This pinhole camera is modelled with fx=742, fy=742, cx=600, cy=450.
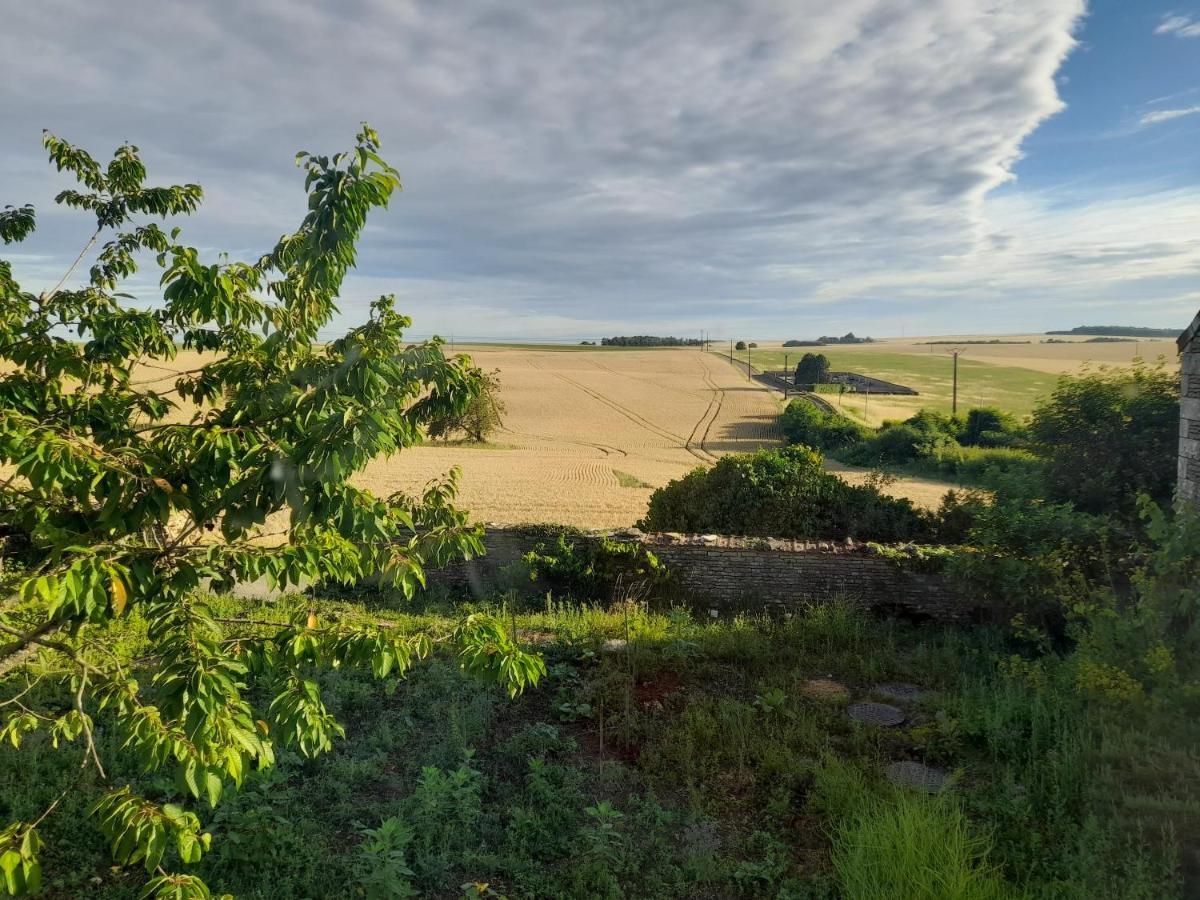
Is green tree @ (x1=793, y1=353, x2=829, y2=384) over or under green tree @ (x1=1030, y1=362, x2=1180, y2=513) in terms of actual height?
over

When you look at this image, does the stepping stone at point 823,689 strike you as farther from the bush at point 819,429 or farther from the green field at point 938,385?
the bush at point 819,429

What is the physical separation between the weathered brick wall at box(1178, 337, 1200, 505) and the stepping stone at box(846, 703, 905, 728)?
5818 mm

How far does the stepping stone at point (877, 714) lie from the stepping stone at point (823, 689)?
257mm

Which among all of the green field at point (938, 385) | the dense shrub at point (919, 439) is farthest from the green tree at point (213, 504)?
the dense shrub at point (919, 439)

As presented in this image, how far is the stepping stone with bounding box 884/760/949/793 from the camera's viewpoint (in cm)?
659

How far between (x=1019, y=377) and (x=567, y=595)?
10666 cm

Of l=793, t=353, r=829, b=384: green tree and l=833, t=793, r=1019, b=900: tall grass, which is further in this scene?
l=793, t=353, r=829, b=384: green tree

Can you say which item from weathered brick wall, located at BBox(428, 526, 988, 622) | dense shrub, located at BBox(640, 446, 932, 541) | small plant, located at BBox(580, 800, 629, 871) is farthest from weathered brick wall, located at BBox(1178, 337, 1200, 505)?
small plant, located at BBox(580, 800, 629, 871)

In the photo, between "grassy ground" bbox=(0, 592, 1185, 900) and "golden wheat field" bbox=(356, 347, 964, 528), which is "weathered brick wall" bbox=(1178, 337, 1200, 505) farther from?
"golden wheat field" bbox=(356, 347, 964, 528)

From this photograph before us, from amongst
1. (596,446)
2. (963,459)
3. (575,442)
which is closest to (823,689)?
(963,459)

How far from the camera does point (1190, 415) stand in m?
10.8

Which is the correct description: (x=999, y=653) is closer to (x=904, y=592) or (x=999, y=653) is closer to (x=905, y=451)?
(x=904, y=592)

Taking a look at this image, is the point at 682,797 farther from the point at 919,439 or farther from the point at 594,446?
the point at 594,446

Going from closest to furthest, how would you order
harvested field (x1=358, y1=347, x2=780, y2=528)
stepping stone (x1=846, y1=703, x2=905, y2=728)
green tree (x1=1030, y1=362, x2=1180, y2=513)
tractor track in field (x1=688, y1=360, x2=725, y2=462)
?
stepping stone (x1=846, y1=703, x2=905, y2=728), green tree (x1=1030, y1=362, x2=1180, y2=513), harvested field (x1=358, y1=347, x2=780, y2=528), tractor track in field (x1=688, y1=360, x2=725, y2=462)
